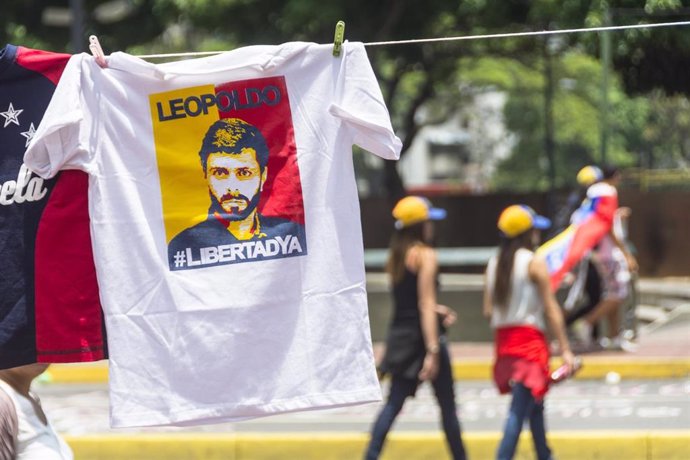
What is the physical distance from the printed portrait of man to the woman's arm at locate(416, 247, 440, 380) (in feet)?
11.1

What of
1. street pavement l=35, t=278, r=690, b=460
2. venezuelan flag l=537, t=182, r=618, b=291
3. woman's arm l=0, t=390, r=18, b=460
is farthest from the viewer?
venezuelan flag l=537, t=182, r=618, b=291

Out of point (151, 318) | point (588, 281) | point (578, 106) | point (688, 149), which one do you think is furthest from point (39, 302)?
point (688, 149)

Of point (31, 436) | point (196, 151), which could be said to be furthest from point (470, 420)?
point (31, 436)

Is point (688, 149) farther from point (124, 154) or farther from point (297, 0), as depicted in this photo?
point (124, 154)

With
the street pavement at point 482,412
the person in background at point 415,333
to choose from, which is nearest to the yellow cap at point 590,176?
the street pavement at point 482,412

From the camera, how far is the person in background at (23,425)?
4.15 m

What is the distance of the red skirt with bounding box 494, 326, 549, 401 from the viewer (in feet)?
24.2

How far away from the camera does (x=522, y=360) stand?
7422mm

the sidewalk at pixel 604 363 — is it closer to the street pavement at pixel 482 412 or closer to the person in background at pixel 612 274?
the street pavement at pixel 482 412

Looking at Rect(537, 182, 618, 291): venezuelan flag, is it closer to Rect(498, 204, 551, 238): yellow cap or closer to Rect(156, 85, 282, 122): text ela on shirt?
Rect(498, 204, 551, 238): yellow cap

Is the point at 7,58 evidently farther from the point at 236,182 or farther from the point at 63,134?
the point at 236,182

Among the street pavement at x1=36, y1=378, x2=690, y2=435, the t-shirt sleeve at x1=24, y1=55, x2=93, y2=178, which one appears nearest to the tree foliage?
the street pavement at x1=36, y1=378, x2=690, y2=435

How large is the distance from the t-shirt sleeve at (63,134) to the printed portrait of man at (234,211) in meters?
0.41

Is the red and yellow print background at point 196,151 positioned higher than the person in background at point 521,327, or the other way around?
the red and yellow print background at point 196,151
